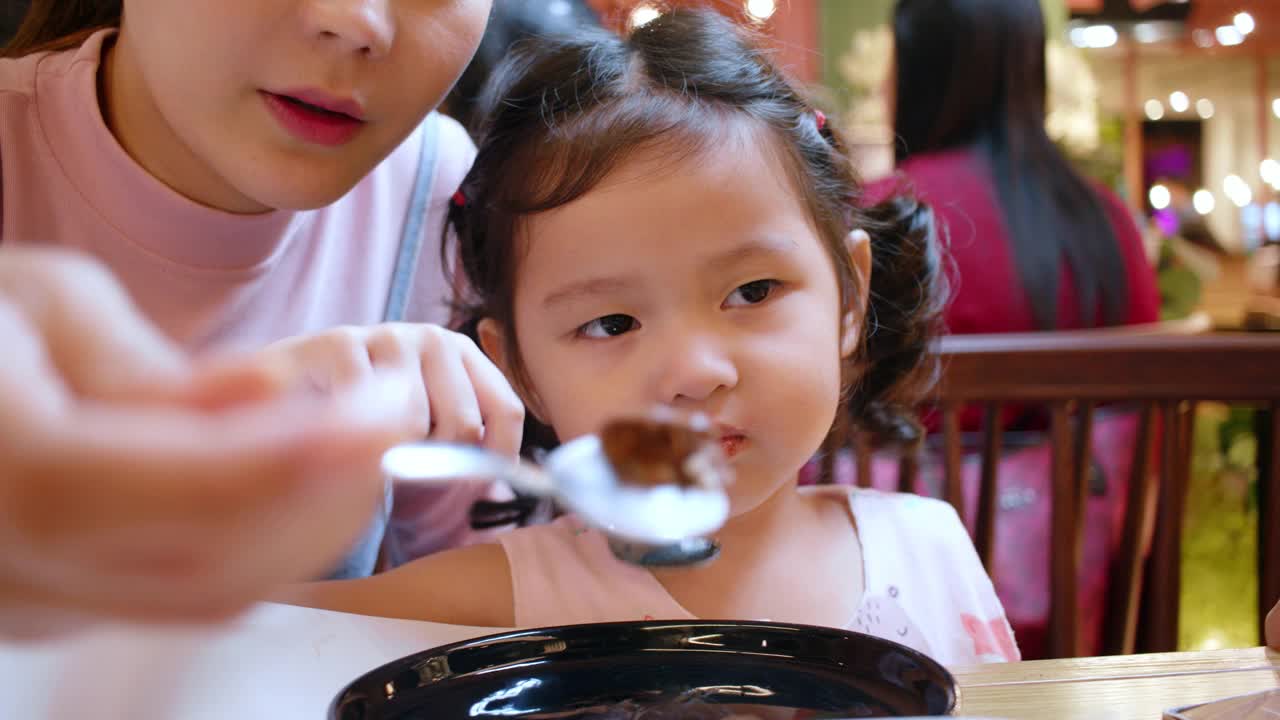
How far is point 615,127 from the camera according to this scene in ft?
3.12

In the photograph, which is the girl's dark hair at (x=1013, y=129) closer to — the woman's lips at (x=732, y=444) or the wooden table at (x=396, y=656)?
the woman's lips at (x=732, y=444)

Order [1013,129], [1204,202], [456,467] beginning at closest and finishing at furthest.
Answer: [456,467] < [1013,129] < [1204,202]

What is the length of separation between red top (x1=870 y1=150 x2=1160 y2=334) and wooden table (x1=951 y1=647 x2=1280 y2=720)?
0.99 m

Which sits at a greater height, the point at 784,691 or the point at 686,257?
the point at 686,257

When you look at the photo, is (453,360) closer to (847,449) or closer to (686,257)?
(686,257)

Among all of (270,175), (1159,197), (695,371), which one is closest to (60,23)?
(270,175)

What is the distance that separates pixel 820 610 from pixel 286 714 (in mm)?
529

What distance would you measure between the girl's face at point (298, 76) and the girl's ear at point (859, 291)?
39 cm

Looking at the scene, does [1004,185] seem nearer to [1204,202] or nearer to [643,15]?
[643,15]

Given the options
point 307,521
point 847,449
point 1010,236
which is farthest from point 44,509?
point 1010,236

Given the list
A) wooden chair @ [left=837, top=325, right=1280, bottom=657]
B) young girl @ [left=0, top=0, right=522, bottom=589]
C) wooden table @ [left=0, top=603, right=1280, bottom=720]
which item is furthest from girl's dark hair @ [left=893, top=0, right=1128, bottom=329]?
wooden table @ [left=0, top=603, right=1280, bottom=720]

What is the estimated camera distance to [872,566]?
1068mm

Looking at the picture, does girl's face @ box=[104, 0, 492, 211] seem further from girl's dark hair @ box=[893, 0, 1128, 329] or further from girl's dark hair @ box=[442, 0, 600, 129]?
girl's dark hair @ box=[893, 0, 1128, 329]

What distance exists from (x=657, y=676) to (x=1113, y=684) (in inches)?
10.5
